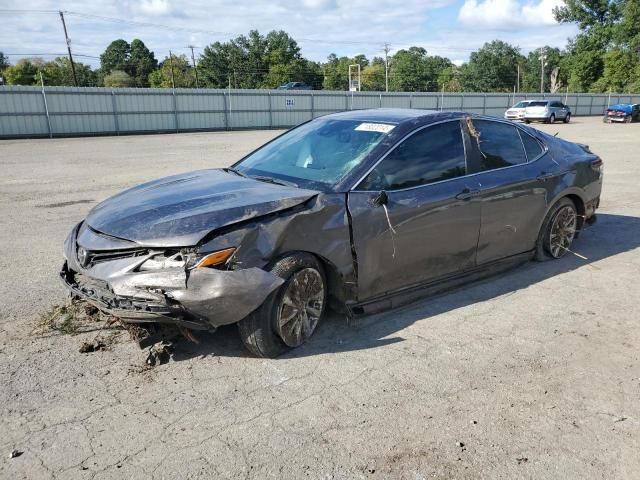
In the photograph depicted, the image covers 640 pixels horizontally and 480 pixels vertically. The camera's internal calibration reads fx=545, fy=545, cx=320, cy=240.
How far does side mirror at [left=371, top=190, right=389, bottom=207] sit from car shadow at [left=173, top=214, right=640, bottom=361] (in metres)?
0.97

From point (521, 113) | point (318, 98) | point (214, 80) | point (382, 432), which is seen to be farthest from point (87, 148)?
point (214, 80)

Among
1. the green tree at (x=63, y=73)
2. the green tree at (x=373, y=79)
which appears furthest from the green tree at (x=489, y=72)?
the green tree at (x=63, y=73)

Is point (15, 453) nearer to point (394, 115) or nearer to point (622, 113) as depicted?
point (394, 115)

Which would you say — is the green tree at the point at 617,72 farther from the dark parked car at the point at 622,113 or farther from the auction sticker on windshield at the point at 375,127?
the auction sticker on windshield at the point at 375,127

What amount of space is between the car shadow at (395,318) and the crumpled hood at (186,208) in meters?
0.94

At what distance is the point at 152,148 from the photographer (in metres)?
21.2

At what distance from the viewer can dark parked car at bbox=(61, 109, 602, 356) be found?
3.37 meters

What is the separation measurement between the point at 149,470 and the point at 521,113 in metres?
38.6

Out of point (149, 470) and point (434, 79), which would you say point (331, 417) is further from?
point (434, 79)

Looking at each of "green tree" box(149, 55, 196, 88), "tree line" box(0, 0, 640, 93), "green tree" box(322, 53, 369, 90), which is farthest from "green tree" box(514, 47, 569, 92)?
"green tree" box(149, 55, 196, 88)

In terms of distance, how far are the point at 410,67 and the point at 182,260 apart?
99712 mm

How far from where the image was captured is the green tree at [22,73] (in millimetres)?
84688

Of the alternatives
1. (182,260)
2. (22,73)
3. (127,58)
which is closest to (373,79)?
(127,58)

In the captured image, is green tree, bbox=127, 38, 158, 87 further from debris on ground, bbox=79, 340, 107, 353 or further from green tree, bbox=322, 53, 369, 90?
debris on ground, bbox=79, 340, 107, 353
